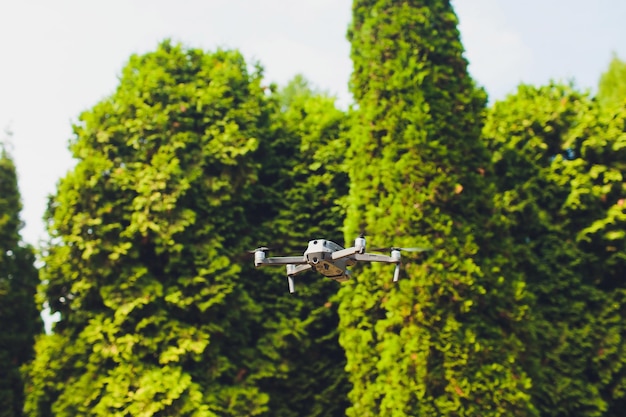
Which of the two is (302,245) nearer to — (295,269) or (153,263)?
(153,263)

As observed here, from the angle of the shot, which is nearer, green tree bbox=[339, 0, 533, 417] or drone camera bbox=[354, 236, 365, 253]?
drone camera bbox=[354, 236, 365, 253]

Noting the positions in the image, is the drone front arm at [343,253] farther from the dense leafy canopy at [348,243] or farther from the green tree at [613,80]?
the green tree at [613,80]

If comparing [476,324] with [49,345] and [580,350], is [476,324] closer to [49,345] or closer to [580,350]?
[580,350]

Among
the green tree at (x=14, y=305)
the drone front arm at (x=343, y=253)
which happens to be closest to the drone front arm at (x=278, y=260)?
the drone front arm at (x=343, y=253)

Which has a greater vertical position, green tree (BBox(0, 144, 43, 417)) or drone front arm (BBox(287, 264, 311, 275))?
green tree (BBox(0, 144, 43, 417))

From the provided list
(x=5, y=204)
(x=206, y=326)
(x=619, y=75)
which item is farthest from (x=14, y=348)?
(x=619, y=75)

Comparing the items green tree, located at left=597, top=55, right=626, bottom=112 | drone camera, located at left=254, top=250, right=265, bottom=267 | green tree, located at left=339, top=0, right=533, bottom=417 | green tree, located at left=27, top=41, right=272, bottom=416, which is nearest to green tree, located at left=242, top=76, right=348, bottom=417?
green tree, located at left=27, top=41, right=272, bottom=416

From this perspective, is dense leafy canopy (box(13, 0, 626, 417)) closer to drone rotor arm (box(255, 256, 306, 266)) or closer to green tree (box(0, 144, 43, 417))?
green tree (box(0, 144, 43, 417))
